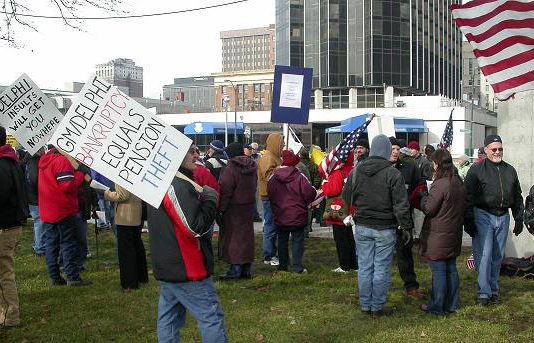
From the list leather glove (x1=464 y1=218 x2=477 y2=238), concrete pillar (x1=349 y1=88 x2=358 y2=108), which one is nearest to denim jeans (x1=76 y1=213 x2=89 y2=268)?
leather glove (x1=464 y1=218 x2=477 y2=238)

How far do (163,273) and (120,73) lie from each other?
105m

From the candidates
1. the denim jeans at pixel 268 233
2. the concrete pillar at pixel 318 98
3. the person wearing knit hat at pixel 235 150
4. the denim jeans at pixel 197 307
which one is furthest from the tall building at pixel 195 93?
the denim jeans at pixel 197 307

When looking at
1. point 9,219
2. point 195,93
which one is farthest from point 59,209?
point 195,93

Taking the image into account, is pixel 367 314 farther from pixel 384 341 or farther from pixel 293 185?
pixel 293 185

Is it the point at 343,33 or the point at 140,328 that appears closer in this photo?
the point at 140,328

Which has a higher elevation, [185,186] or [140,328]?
[185,186]

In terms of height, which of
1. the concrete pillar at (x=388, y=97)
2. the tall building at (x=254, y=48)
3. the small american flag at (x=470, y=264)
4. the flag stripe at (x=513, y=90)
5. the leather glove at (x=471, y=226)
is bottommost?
the small american flag at (x=470, y=264)

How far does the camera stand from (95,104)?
421cm

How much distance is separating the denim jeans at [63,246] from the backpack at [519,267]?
241 inches

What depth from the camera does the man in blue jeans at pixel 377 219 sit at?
661 cm

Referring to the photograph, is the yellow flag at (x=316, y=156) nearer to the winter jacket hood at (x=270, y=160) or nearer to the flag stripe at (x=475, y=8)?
the winter jacket hood at (x=270, y=160)

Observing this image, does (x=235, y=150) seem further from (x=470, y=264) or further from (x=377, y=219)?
(x=470, y=264)

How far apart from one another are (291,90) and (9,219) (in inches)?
214

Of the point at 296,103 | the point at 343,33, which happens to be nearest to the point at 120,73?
the point at 343,33
